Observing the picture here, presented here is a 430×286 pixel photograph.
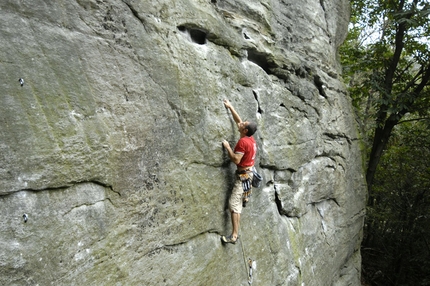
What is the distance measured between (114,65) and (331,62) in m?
7.33

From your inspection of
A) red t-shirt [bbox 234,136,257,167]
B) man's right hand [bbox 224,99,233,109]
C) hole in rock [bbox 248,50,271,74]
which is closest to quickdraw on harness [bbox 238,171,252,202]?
red t-shirt [bbox 234,136,257,167]

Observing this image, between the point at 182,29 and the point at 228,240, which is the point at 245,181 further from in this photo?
the point at 182,29

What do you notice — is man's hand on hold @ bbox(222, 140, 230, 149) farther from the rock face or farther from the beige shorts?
the beige shorts

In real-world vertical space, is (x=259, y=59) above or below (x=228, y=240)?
above

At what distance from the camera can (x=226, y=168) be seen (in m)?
5.57

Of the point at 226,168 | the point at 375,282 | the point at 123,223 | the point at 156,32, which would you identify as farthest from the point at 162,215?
the point at 375,282

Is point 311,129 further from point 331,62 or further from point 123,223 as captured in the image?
point 123,223

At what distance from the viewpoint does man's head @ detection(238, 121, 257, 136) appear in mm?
5328

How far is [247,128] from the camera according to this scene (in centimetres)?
538

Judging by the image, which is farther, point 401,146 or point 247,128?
point 401,146

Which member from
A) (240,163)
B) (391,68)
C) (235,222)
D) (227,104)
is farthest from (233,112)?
(391,68)

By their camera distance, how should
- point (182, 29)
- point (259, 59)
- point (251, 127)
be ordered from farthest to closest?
point (259, 59)
point (251, 127)
point (182, 29)

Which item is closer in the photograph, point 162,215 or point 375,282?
point 162,215

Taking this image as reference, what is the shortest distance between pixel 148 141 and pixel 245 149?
1736mm
